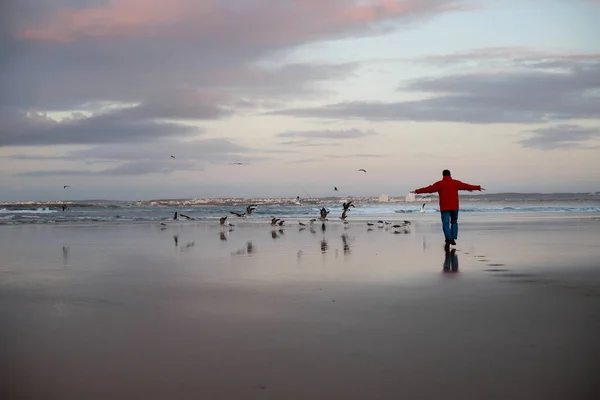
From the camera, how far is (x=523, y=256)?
13500 millimetres

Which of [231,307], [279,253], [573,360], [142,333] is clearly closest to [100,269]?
[279,253]

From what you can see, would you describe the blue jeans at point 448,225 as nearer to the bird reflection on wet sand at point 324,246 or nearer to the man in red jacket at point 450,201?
the man in red jacket at point 450,201

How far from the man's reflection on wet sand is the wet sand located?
0.07 meters

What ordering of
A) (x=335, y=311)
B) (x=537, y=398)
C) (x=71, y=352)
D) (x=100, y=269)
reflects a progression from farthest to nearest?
1. (x=100, y=269)
2. (x=335, y=311)
3. (x=71, y=352)
4. (x=537, y=398)

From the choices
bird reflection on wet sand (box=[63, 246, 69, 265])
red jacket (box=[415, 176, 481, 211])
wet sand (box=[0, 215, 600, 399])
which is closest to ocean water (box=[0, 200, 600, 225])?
bird reflection on wet sand (box=[63, 246, 69, 265])

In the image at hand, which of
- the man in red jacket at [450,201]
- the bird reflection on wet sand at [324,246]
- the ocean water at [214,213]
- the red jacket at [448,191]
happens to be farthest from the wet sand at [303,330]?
the ocean water at [214,213]

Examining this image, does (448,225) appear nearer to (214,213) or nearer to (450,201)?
(450,201)

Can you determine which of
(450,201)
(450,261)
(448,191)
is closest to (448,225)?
(450,201)

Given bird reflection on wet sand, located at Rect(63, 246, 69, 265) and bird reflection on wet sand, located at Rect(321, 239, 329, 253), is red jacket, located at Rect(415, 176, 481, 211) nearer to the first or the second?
bird reflection on wet sand, located at Rect(321, 239, 329, 253)

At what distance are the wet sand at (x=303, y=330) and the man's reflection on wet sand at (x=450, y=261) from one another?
74 mm

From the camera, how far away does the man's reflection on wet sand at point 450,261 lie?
36.8 feet

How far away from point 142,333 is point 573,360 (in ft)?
12.5

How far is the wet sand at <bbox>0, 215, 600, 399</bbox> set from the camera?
14.2ft

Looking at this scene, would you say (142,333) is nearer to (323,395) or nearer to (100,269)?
(323,395)
